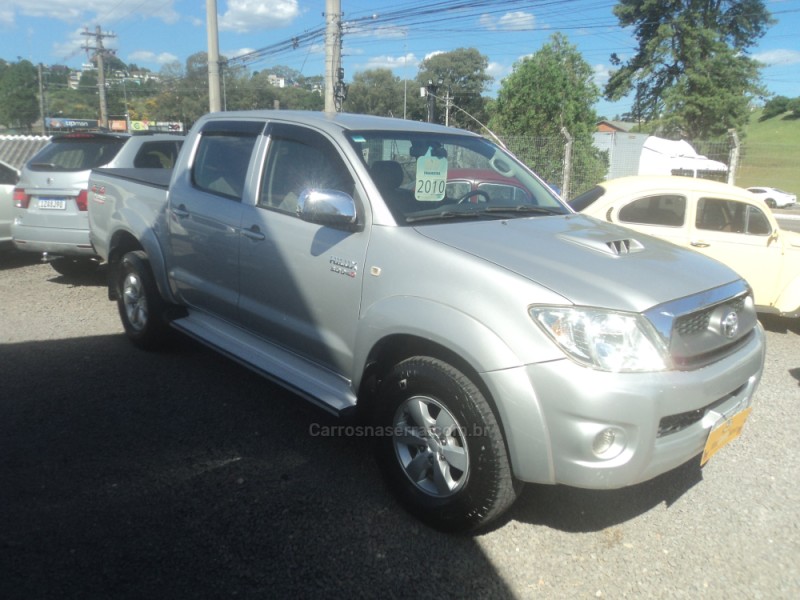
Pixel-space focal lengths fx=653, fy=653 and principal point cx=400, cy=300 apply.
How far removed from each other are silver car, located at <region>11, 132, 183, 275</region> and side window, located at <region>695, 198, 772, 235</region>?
619 centimetres

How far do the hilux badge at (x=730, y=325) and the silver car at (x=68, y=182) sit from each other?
6551 millimetres

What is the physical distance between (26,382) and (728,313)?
4.69 metres

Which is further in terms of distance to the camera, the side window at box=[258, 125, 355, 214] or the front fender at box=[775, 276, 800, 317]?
the front fender at box=[775, 276, 800, 317]

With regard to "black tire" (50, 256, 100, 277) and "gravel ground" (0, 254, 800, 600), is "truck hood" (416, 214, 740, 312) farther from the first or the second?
"black tire" (50, 256, 100, 277)

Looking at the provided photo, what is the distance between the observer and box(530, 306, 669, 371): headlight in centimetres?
258

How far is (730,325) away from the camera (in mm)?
3045

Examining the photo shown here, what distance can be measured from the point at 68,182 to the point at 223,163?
3977 mm

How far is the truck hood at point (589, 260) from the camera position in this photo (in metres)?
2.72

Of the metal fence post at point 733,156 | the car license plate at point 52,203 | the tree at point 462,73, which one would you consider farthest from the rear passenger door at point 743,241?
the tree at point 462,73

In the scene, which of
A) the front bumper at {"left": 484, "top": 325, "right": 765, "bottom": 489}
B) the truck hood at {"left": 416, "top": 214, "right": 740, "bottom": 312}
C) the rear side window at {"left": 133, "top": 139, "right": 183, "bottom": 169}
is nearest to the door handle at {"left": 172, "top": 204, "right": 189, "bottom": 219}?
the truck hood at {"left": 416, "top": 214, "right": 740, "bottom": 312}

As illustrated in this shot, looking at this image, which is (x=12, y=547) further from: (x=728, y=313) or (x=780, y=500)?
(x=780, y=500)

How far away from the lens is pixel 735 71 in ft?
117

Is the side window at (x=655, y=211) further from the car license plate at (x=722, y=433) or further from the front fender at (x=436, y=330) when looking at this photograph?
the front fender at (x=436, y=330)

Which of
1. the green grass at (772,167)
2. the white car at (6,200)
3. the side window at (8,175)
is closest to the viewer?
the white car at (6,200)
